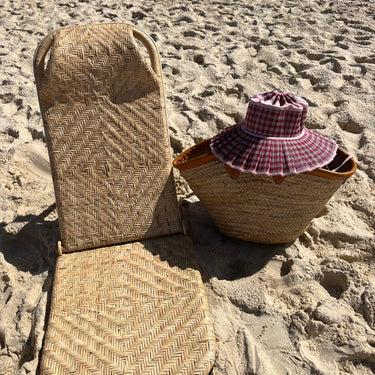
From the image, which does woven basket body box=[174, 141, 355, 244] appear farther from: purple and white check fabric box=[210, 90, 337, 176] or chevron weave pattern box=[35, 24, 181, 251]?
chevron weave pattern box=[35, 24, 181, 251]

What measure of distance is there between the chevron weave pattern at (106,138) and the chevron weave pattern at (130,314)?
0.14m

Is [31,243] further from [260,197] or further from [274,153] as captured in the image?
[274,153]

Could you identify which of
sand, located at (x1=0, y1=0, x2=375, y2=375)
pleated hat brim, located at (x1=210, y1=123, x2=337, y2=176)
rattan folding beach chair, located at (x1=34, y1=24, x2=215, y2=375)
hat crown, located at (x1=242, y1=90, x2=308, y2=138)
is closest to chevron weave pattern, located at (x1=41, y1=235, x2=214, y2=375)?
rattan folding beach chair, located at (x1=34, y1=24, x2=215, y2=375)

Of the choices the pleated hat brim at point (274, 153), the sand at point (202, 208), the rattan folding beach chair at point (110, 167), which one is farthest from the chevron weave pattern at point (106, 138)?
the pleated hat brim at point (274, 153)

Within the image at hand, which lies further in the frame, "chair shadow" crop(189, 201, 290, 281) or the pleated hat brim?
"chair shadow" crop(189, 201, 290, 281)

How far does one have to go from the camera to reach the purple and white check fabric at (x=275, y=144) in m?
1.61

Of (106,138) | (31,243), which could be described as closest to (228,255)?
(106,138)

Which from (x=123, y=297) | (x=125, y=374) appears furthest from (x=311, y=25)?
(x=125, y=374)

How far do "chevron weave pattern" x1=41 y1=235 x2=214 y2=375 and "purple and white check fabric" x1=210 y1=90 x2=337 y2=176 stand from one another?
0.58 meters

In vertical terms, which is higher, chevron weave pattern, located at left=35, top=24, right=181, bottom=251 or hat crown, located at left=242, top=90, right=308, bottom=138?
hat crown, located at left=242, top=90, right=308, bottom=138

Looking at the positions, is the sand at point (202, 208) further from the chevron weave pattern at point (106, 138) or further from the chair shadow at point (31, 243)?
the chevron weave pattern at point (106, 138)

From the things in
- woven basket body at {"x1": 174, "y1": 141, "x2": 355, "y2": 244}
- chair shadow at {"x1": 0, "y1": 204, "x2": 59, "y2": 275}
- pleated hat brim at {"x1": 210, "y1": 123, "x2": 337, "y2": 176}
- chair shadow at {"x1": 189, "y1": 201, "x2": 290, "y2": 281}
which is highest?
pleated hat brim at {"x1": 210, "y1": 123, "x2": 337, "y2": 176}

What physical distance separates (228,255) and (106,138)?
2.85ft

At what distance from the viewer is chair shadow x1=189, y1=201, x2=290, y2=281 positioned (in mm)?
1925
